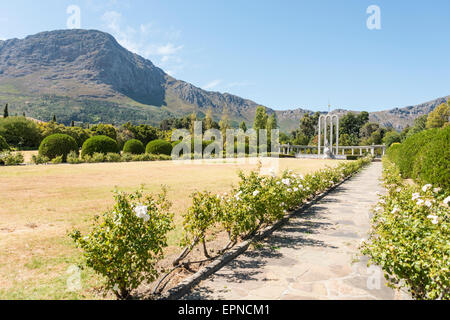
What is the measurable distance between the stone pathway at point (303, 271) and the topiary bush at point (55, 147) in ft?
65.5

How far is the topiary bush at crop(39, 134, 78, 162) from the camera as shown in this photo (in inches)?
774

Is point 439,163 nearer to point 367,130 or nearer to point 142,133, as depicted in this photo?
point 142,133

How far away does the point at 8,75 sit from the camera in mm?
186875

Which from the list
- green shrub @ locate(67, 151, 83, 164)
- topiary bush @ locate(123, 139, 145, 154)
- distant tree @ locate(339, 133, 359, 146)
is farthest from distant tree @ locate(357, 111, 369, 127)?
green shrub @ locate(67, 151, 83, 164)

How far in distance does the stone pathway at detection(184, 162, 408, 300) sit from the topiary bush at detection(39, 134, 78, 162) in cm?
1995

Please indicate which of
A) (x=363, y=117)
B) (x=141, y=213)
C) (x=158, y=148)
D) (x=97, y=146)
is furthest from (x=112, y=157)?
(x=363, y=117)

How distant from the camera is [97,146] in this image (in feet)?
73.2

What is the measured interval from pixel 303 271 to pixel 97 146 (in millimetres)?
22232

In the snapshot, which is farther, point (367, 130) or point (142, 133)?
point (367, 130)

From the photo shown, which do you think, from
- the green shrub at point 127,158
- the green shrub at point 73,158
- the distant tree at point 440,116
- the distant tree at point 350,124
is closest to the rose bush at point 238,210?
the green shrub at point 73,158

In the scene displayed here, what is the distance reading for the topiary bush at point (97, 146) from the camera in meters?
21.9

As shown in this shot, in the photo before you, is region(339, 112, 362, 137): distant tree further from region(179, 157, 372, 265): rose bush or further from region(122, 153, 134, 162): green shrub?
region(179, 157, 372, 265): rose bush
